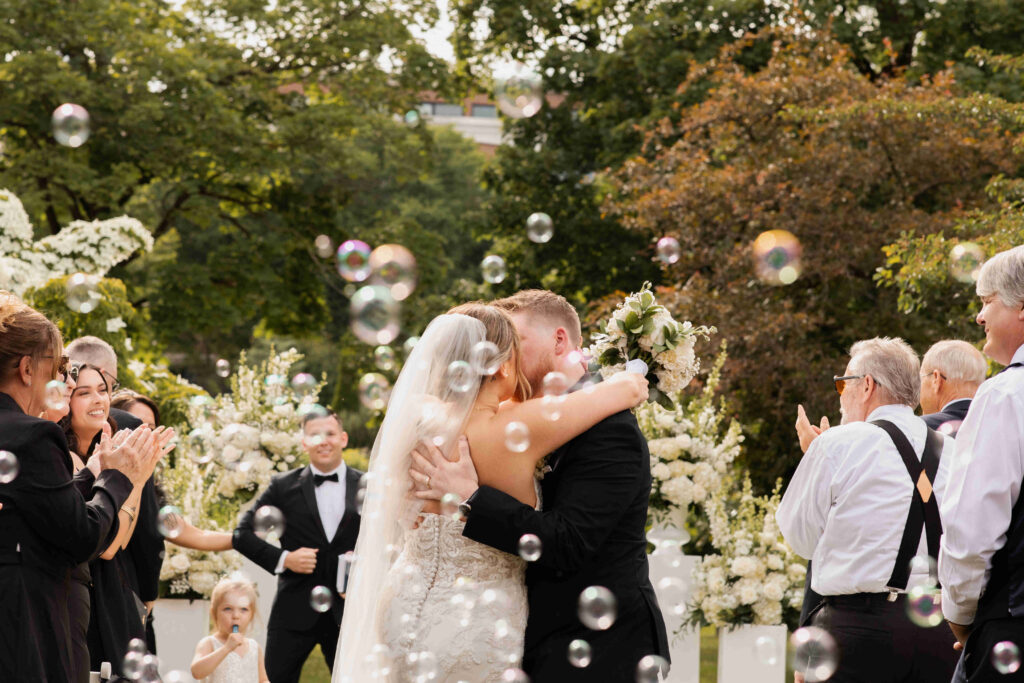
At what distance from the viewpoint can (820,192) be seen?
43.0 feet

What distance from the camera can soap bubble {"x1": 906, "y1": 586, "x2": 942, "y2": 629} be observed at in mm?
3861

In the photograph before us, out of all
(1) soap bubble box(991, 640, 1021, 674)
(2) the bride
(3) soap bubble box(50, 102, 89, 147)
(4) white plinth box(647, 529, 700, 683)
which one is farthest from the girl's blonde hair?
(1) soap bubble box(991, 640, 1021, 674)

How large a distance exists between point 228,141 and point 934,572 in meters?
16.3

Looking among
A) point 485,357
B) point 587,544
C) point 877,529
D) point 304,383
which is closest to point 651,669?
Result: point 587,544

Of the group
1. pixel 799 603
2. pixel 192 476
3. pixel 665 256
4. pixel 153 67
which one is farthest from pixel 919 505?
pixel 153 67

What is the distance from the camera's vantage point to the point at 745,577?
22.4 ft

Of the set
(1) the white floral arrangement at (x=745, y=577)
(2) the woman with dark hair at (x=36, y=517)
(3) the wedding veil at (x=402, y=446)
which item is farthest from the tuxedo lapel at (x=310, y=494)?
(3) the wedding veil at (x=402, y=446)

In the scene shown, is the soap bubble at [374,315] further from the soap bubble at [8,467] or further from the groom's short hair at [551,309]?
the soap bubble at [8,467]

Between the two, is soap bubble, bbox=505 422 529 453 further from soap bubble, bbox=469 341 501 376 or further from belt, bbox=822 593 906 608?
belt, bbox=822 593 906 608

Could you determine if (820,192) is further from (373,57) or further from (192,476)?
(373,57)

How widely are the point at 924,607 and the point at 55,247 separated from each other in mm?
9497

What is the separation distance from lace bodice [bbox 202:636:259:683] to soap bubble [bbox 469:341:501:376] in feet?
11.8

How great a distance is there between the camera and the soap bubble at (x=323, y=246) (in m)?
19.3

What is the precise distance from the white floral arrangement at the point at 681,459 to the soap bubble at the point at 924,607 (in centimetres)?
313
